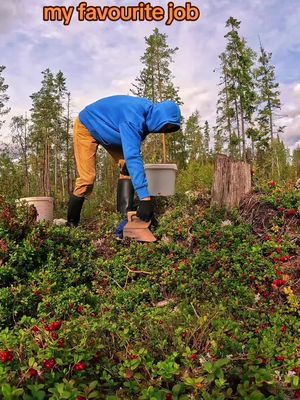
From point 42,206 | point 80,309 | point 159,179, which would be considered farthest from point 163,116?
point 80,309

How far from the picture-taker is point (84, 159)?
17.8ft

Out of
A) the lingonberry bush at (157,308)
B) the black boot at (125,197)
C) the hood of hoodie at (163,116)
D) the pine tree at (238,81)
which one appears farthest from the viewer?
the pine tree at (238,81)

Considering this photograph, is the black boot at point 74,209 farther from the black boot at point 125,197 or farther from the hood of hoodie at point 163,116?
the hood of hoodie at point 163,116

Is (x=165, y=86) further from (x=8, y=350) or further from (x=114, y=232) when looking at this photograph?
(x=8, y=350)

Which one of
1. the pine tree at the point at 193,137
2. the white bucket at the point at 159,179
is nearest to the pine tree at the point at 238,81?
the pine tree at the point at 193,137

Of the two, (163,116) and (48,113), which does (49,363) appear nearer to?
(163,116)

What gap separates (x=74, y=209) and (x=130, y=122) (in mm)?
1423

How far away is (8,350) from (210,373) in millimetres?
951

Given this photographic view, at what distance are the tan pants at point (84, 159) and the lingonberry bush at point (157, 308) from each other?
55 cm

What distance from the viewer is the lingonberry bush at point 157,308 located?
75.9 inches

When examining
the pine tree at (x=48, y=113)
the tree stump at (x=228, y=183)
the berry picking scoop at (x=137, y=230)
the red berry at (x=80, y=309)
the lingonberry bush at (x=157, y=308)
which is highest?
the pine tree at (x=48, y=113)

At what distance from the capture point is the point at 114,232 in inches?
202

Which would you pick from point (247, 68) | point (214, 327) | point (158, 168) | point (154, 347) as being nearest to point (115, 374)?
point (154, 347)

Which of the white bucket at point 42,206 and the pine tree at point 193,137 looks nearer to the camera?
the white bucket at point 42,206
